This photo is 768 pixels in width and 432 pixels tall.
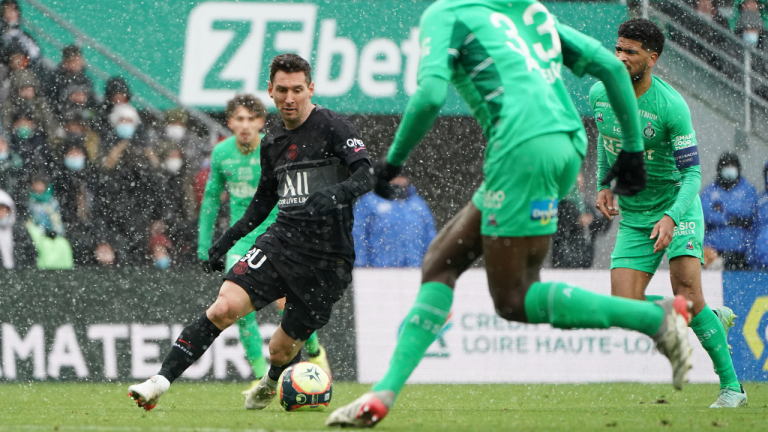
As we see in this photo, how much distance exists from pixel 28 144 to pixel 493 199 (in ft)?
25.7

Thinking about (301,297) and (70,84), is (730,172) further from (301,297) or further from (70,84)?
(70,84)

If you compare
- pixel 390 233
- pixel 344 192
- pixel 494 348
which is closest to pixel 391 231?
pixel 390 233

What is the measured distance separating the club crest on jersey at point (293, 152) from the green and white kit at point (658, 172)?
187cm

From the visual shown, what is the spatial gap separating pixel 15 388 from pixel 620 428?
223 inches

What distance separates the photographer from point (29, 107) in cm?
1070

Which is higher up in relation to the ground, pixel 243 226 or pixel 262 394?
pixel 243 226

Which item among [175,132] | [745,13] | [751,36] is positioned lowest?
[175,132]

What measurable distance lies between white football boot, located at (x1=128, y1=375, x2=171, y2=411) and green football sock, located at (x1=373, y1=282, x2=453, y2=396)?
1654mm

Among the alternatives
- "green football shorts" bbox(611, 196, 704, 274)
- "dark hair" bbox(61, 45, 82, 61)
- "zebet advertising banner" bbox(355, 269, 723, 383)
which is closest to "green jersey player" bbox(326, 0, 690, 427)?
"green football shorts" bbox(611, 196, 704, 274)

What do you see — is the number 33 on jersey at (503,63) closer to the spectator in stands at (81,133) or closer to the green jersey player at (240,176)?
the green jersey player at (240,176)

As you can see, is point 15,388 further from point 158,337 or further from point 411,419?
point 411,419

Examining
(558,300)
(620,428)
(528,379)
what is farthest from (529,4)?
(528,379)

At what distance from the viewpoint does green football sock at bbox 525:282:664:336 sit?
4031 millimetres

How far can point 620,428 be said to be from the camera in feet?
14.9
